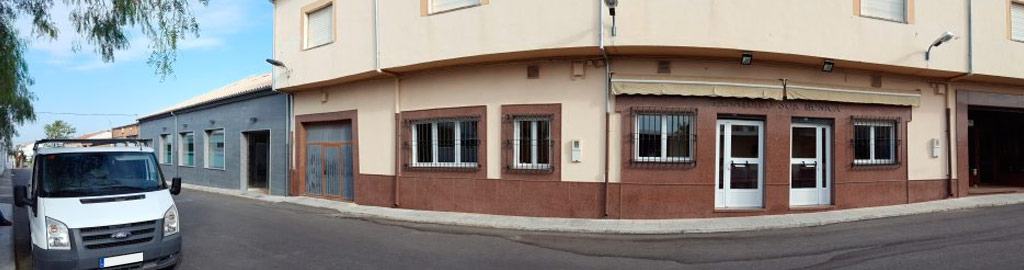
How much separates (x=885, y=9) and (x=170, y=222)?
13504mm

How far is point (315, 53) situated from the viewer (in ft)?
45.7

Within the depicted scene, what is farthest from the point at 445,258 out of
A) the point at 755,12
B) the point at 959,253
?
the point at 755,12

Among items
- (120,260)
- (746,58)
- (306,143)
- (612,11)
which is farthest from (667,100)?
(306,143)

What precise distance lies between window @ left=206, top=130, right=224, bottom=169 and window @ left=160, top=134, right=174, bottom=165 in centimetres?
601

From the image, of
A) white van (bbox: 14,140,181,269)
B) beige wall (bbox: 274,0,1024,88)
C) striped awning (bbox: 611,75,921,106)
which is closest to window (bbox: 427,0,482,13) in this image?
beige wall (bbox: 274,0,1024,88)

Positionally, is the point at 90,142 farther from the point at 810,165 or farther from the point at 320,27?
the point at 810,165

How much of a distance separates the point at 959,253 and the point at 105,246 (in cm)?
996

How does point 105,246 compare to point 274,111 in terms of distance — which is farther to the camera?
point 274,111

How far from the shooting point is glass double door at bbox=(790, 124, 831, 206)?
11.1 m

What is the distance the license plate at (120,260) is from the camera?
5.48 m

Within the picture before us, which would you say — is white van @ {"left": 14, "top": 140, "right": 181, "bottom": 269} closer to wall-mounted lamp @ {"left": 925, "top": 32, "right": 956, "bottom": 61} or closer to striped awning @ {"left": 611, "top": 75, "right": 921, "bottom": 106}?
striped awning @ {"left": 611, "top": 75, "right": 921, "bottom": 106}

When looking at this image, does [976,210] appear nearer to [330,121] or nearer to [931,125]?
[931,125]

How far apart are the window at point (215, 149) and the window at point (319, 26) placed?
8369 mm

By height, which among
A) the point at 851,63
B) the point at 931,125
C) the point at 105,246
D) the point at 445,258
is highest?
the point at 851,63
